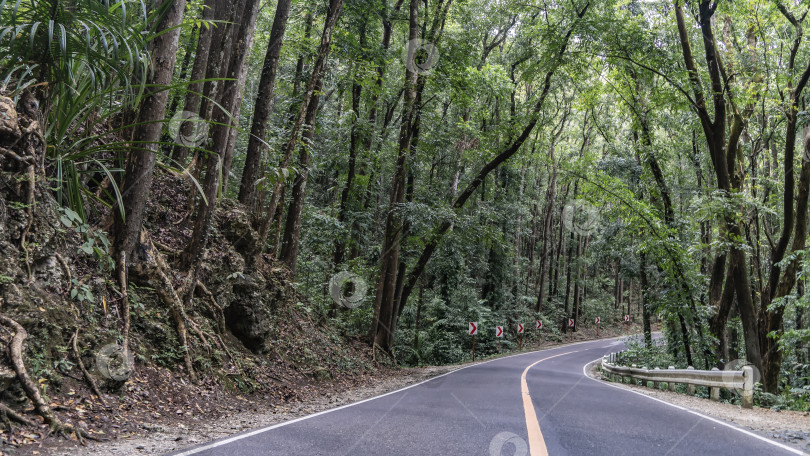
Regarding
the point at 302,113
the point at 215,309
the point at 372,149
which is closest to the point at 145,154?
the point at 215,309

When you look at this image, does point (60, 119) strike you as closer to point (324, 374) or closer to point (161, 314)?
point (161, 314)

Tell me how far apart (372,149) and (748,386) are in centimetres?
1780

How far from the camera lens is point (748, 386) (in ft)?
28.1

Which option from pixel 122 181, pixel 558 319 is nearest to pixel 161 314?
pixel 122 181

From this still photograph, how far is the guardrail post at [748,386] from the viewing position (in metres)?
8.38

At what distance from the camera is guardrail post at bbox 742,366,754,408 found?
8375 mm

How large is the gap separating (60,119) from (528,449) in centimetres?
635

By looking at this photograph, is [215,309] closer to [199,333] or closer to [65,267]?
[199,333]

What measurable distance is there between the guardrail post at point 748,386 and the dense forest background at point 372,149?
7.28ft

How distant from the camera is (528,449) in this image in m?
4.17

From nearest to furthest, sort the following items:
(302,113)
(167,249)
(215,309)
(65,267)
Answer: (65,267), (167,249), (215,309), (302,113)

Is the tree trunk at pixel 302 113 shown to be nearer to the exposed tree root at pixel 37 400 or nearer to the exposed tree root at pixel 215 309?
the exposed tree root at pixel 215 309

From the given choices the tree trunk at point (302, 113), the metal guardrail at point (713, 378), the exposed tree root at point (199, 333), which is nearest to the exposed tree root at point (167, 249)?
the exposed tree root at point (199, 333)

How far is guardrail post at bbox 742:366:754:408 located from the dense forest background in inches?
87.4
